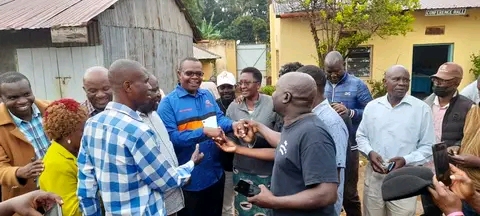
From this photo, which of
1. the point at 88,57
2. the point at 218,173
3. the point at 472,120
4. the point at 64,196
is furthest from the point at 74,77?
the point at 472,120

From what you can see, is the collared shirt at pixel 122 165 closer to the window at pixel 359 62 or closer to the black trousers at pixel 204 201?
the black trousers at pixel 204 201

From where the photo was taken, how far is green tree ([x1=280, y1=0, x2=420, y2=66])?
986 centimetres

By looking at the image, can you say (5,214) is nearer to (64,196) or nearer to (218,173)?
(64,196)

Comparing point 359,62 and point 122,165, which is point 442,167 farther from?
point 359,62

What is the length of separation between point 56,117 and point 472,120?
3143mm

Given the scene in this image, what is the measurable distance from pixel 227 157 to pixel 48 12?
540 centimetres

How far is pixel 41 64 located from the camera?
7266 mm

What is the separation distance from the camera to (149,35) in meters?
9.88

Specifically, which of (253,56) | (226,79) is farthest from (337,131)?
(253,56)

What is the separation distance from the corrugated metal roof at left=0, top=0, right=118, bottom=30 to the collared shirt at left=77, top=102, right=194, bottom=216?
453 centimetres

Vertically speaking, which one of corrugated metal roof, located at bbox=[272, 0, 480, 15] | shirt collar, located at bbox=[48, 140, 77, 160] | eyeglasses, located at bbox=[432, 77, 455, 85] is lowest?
shirt collar, located at bbox=[48, 140, 77, 160]

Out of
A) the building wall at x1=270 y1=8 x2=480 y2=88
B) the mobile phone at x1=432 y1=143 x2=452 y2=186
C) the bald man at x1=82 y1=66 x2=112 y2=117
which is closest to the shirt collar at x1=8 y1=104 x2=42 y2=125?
the bald man at x1=82 y1=66 x2=112 y2=117

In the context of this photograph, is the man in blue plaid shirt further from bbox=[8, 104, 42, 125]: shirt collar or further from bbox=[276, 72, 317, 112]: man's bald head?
bbox=[8, 104, 42, 125]: shirt collar

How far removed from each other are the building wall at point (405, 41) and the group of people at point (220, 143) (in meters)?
8.15
